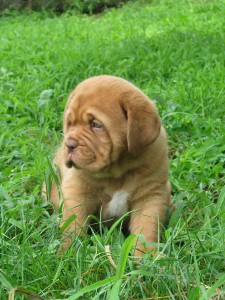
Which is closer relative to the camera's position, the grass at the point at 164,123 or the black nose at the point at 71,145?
the grass at the point at 164,123

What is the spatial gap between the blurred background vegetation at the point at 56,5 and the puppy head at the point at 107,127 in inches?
434

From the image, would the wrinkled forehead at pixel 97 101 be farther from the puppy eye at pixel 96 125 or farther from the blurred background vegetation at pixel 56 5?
the blurred background vegetation at pixel 56 5

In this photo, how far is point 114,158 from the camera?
3684 mm

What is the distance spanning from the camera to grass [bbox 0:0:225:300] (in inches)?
117

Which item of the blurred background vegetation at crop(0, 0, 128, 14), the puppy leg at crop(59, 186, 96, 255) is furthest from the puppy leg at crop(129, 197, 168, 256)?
the blurred background vegetation at crop(0, 0, 128, 14)

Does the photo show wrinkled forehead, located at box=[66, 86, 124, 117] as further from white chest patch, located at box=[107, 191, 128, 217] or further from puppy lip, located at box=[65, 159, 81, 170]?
white chest patch, located at box=[107, 191, 128, 217]

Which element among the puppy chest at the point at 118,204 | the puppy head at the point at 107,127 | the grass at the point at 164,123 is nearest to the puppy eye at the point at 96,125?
the puppy head at the point at 107,127

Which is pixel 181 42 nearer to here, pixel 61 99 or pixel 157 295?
pixel 61 99

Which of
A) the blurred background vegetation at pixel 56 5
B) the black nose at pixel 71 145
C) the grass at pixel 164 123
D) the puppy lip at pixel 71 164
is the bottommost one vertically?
the blurred background vegetation at pixel 56 5

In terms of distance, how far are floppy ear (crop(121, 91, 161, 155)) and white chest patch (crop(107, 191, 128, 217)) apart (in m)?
0.30

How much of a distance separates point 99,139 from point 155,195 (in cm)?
48

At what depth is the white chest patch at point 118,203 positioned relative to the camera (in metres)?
3.77

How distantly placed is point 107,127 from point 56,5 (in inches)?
460

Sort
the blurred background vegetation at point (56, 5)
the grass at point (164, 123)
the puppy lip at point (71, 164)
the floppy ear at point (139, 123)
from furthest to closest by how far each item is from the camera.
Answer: the blurred background vegetation at point (56, 5)
the puppy lip at point (71, 164)
the floppy ear at point (139, 123)
the grass at point (164, 123)
